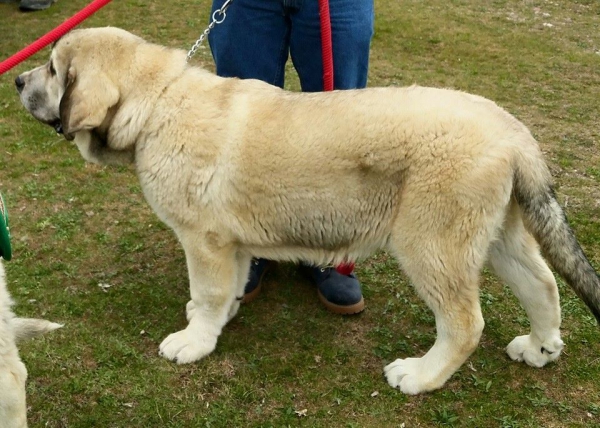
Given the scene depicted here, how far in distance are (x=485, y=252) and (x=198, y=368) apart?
1626 millimetres

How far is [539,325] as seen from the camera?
339 centimetres

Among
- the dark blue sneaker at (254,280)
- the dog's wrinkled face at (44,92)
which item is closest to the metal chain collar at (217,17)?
the dog's wrinkled face at (44,92)

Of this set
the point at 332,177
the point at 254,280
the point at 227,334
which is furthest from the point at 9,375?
the point at 254,280

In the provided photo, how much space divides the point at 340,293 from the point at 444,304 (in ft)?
3.01

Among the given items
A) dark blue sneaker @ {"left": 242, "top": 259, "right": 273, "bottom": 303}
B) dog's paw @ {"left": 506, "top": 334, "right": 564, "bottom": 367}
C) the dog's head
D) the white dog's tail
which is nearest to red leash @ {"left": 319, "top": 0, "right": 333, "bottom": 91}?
the dog's head

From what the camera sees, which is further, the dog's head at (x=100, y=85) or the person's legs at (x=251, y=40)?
the person's legs at (x=251, y=40)

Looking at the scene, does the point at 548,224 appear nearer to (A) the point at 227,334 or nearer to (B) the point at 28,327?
(A) the point at 227,334

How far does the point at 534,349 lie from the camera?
3447 millimetres

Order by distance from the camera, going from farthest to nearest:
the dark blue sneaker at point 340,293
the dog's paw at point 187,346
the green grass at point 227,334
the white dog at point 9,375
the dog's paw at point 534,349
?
the dark blue sneaker at point 340,293 → the dog's paw at point 187,346 → the dog's paw at point 534,349 → the green grass at point 227,334 → the white dog at point 9,375

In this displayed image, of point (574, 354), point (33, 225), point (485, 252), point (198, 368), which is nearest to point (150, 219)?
point (33, 225)

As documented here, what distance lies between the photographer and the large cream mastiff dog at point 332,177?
9.49 feet

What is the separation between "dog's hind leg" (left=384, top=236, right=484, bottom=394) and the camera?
9.80 feet

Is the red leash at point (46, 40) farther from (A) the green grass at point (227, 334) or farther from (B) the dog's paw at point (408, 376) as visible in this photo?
(B) the dog's paw at point (408, 376)

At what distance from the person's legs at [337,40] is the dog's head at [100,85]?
2.52 ft
